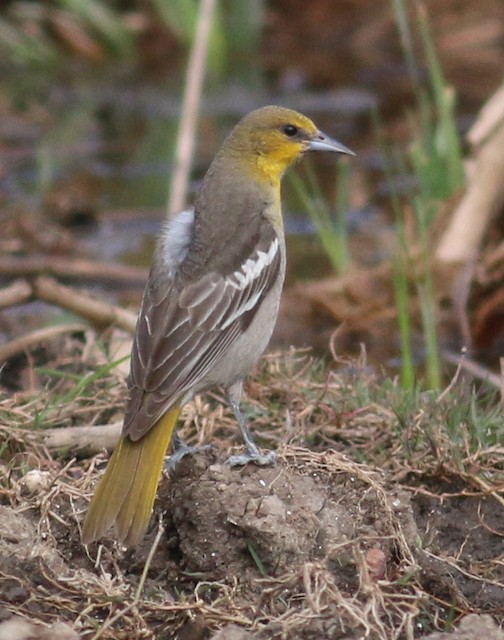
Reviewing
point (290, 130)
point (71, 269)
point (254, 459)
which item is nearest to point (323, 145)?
point (290, 130)

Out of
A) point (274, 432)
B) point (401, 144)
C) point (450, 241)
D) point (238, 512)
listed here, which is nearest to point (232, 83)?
point (401, 144)

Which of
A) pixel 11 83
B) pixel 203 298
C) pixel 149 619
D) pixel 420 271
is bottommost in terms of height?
pixel 11 83

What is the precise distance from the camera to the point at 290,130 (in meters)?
6.33

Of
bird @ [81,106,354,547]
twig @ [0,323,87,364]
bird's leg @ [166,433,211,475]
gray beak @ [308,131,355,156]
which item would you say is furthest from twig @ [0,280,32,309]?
bird's leg @ [166,433,211,475]

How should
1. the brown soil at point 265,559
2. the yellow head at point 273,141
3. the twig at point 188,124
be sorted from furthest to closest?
the twig at point 188,124 → the yellow head at point 273,141 → the brown soil at point 265,559

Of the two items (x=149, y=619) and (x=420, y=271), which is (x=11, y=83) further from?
(x=149, y=619)

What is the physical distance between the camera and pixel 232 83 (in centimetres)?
1519

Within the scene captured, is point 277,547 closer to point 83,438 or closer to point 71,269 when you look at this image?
point 83,438

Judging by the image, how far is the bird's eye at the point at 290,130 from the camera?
20.8 feet

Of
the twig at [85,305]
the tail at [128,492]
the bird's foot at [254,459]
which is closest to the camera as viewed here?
the tail at [128,492]

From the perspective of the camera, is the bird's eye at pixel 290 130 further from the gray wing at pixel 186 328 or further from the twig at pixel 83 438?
the twig at pixel 83 438

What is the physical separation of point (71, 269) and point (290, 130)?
323 cm

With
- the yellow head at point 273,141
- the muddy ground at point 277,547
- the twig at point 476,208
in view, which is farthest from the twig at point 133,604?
the twig at point 476,208

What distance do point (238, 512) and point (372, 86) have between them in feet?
35.2
